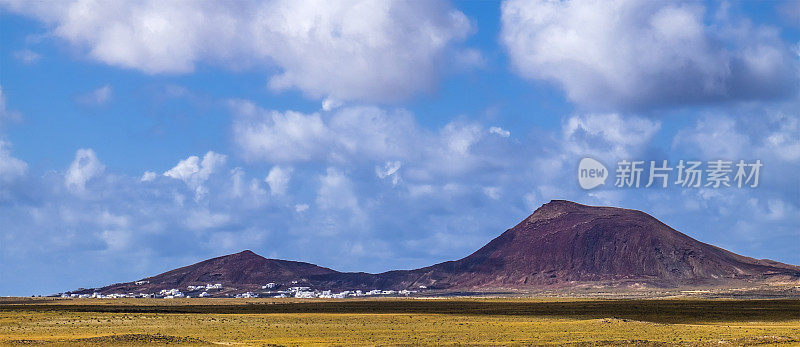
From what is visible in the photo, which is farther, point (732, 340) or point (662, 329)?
point (662, 329)

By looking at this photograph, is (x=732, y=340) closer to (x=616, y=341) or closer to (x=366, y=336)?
(x=616, y=341)

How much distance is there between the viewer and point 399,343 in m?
68.8

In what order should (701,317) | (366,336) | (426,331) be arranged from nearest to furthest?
1. (366,336)
2. (426,331)
3. (701,317)

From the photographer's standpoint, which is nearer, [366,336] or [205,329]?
[366,336]

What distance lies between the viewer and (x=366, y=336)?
76375mm

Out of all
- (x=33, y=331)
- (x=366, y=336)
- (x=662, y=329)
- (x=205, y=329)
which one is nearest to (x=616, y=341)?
(x=662, y=329)

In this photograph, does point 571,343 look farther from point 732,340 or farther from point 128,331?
point 128,331

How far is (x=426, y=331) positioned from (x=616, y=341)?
19.1 meters

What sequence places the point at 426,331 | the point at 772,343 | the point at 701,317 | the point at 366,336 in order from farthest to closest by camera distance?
1. the point at 701,317
2. the point at 426,331
3. the point at 366,336
4. the point at 772,343

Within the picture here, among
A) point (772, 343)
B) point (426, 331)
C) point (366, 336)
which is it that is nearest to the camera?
point (772, 343)

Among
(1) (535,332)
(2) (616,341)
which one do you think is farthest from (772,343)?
(1) (535,332)

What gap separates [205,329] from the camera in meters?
86.1

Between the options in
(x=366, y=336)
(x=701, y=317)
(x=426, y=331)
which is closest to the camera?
(x=366, y=336)

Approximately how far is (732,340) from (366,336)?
30.0 meters
